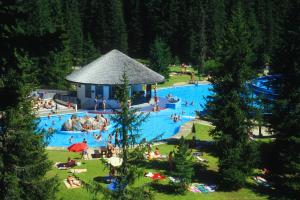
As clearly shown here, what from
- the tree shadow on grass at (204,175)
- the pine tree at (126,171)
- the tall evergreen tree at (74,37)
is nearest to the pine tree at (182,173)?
the tree shadow on grass at (204,175)

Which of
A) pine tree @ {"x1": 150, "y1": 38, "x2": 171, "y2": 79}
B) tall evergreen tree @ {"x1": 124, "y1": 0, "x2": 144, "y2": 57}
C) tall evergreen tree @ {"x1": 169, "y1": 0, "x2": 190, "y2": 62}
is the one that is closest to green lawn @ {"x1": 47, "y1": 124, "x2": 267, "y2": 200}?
pine tree @ {"x1": 150, "y1": 38, "x2": 171, "y2": 79}

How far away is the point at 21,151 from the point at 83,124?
61.3 ft

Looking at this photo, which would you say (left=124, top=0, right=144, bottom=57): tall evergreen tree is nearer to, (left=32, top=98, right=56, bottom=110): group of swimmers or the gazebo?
the gazebo

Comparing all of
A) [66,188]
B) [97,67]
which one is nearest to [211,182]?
[66,188]

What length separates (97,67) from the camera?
1785 inches

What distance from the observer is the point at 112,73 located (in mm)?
44031

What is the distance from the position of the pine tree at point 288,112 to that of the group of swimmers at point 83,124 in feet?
54.8

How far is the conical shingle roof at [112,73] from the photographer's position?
43.4 m

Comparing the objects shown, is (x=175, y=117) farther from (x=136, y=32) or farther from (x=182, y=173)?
(x=136, y=32)

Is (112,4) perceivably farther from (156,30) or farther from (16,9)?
(16,9)

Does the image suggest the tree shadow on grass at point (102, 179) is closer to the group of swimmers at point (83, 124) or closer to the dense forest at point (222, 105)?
the dense forest at point (222, 105)

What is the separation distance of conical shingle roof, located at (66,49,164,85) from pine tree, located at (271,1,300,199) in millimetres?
21211

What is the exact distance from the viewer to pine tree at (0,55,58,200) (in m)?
16.1

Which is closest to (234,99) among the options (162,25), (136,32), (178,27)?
(178,27)
